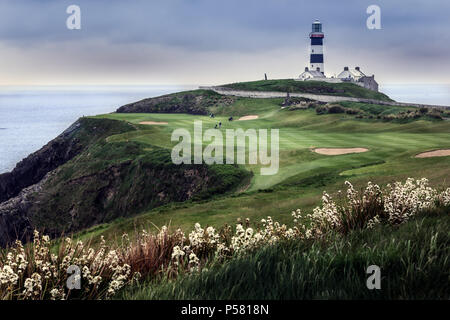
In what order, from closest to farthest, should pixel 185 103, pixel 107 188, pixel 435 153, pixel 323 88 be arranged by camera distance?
pixel 435 153 → pixel 107 188 → pixel 185 103 → pixel 323 88

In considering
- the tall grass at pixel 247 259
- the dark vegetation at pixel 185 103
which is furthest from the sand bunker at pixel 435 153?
the dark vegetation at pixel 185 103

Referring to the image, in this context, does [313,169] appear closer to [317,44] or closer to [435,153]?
[435,153]

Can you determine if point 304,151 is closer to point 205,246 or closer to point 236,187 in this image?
point 236,187

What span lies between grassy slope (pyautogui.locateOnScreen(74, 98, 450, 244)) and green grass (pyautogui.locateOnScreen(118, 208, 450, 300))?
5082 mm

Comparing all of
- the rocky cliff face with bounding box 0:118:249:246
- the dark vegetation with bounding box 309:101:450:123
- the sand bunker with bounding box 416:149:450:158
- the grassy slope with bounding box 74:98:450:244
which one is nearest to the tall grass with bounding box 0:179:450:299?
the grassy slope with bounding box 74:98:450:244

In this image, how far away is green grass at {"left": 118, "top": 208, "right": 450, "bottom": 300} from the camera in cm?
482

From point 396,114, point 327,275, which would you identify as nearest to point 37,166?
point 396,114

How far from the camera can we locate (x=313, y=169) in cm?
2403

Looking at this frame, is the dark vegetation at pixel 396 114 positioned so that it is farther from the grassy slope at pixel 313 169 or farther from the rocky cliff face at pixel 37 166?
the rocky cliff face at pixel 37 166

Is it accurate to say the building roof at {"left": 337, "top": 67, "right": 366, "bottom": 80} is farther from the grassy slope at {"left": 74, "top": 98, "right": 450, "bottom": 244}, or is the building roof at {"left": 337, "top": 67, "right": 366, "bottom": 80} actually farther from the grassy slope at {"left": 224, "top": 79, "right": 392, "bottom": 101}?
the grassy slope at {"left": 74, "top": 98, "right": 450, "bottom": 244}

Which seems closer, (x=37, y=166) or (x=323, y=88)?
(x=37, y=166)

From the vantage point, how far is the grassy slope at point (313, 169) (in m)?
16.0

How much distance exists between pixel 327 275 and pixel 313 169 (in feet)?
63.1
